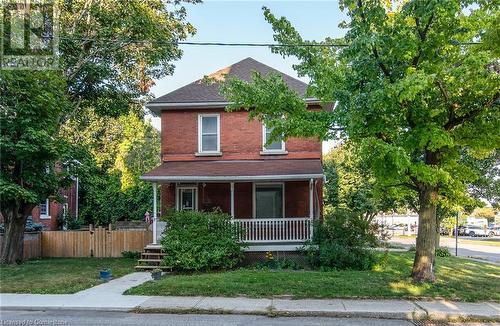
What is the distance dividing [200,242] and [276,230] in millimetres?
3522

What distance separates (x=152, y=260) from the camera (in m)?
16.3

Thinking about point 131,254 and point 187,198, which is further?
point 131,254

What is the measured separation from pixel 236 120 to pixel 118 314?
38.7 feet

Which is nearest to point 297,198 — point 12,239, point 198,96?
point 198,96

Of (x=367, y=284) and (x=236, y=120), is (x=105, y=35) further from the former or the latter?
(x=367, y=284)

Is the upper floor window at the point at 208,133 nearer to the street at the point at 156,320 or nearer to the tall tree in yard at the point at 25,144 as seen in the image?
the tall tree in yard at the point at 25,144

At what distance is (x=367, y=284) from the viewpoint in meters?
11.8

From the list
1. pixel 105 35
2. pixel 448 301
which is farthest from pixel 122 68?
pixel 448 301

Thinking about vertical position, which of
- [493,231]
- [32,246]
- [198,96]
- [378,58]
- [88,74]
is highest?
[88,74]

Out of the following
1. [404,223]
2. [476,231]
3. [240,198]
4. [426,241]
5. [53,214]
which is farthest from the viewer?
[404,223]

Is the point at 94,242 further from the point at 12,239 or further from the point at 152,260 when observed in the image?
the point at 152,260

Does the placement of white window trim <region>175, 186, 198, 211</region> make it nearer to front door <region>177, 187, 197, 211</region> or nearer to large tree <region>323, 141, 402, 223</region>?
front door <region>177, 187, 197, 211</region>

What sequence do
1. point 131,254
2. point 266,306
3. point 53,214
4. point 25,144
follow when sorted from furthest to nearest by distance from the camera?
1. point 53,214
2. point 131,254
3. point 25,144
4. point 266,306

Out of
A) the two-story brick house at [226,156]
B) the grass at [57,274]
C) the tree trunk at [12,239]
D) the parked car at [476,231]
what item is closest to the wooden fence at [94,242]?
the grass at [57,274]
